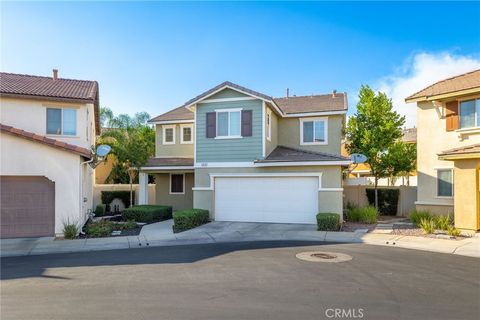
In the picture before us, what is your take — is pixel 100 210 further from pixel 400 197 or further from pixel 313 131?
pixel 400 197

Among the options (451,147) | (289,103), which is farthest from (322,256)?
(289,103)

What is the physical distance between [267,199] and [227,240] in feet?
14.3

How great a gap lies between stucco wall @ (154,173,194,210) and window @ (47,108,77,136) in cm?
749

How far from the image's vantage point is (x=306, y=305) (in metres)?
5.94

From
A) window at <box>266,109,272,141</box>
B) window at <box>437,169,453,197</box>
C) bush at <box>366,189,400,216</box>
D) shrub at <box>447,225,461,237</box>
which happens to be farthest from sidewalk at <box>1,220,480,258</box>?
bush at <box>366,189,400,216</box>

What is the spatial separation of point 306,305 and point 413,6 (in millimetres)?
11666

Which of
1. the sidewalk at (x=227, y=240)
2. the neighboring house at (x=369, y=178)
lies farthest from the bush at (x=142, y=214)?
the neighboring house at (x=369, y=178)

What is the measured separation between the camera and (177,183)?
22.4 m

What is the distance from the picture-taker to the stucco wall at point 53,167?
13.1 meters

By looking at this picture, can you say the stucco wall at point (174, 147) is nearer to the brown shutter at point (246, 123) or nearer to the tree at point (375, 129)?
the brown shutter at point (246, 123)

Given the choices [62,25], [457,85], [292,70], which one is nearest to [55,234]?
[62,25]

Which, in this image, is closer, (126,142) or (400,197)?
(400,197)

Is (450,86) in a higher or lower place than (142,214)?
higher

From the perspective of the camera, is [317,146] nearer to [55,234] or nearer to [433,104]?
[433,104]
